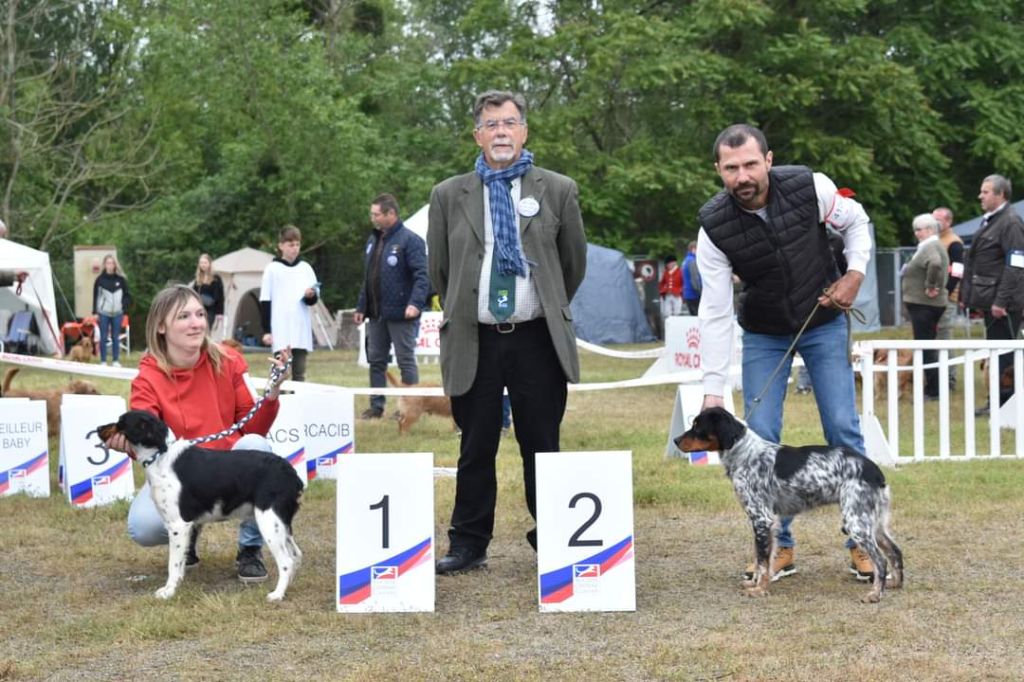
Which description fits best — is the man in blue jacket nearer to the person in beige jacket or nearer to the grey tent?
the person in beige jacket

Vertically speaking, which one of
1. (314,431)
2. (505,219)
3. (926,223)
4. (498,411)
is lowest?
(314,431)

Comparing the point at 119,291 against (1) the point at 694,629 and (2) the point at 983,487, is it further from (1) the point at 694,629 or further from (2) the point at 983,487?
(1) the point at 694,629

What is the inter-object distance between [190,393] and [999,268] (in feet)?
23.4

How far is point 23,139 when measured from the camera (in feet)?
78.8

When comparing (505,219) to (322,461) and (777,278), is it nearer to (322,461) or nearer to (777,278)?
(777,278)

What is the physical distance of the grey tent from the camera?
23.5 m

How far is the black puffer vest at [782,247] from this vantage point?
468cm

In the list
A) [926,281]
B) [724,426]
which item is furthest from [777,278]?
[926,281]

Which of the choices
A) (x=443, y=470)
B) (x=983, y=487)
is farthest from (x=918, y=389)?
(x=443, y=470)

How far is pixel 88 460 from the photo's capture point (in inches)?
275

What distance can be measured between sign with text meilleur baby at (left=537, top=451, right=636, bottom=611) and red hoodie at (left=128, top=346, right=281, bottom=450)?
1222 mm

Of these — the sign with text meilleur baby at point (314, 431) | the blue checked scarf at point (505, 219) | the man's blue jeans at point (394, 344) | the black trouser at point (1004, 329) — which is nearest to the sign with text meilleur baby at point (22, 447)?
the sign with text meilleur baby at point (314, 431)

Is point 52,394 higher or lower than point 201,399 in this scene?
lower

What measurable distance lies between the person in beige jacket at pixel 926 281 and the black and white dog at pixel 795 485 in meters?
6.83
